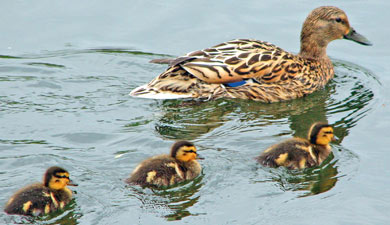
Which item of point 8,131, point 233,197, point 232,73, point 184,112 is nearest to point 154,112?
point 184,112

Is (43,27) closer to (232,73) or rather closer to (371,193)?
(232,73)

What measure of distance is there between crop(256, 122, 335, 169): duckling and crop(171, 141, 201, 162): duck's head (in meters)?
0.69

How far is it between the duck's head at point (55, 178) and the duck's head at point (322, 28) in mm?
4417

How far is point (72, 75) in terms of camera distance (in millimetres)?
9695

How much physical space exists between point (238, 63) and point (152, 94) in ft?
3.57

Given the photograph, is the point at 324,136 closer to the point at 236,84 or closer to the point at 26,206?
the point at 236,84

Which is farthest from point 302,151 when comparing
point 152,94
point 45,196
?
point 45,196

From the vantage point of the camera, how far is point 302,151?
7578 millimetres

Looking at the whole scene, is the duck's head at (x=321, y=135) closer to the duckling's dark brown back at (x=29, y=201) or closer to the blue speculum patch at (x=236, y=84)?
the blue speculum patch at (x=236, y=84)

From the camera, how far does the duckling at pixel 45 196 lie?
638 cm

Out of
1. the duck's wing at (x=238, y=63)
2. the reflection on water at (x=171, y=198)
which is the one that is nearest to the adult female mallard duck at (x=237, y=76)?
the duck's wing at (x=238, y=63)

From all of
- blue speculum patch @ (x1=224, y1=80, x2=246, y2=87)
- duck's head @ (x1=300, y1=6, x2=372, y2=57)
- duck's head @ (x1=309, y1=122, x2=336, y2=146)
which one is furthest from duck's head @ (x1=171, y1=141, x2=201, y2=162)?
duck's head @ (x1=300, y1=6, x2=372, y2=57)

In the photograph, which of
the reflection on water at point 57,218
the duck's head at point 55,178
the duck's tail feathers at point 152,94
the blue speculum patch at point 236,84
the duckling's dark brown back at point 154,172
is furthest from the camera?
the blue speculum patch at point 236,84

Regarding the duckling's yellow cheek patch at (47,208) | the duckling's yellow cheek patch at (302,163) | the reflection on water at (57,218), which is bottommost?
the reflection on water at (57,218)
